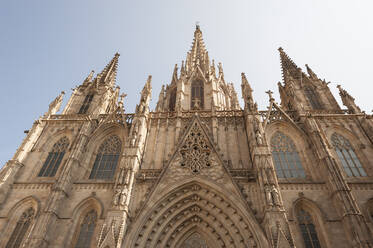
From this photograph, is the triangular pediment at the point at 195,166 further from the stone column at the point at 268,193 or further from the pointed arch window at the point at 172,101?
the pointed arch window at the point at 172,101

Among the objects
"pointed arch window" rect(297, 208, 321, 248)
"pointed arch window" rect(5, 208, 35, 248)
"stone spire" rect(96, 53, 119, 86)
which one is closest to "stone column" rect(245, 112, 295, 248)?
"pointed arch window" rect(297, 208, 321, 248)

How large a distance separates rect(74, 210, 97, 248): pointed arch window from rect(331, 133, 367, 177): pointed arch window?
17.6 m

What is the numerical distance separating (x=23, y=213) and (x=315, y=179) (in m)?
19.8

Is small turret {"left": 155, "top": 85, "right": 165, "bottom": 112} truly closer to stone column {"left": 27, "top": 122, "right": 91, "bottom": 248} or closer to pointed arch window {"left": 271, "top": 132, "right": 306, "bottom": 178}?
stone column {"left": 27, "top": 122, "right": 91, "bottom": 248}

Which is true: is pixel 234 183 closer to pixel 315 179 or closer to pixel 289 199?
pixel 289 199

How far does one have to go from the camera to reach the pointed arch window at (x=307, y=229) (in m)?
13.3

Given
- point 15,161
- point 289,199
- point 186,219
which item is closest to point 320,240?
point 289,199

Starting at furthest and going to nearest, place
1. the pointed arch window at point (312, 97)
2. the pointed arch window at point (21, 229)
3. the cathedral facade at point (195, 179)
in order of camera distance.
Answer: the pointed arch window at point (312, 97) < the pointed arch window at point (21, 229) < the cathedral facade at point (195, 179)

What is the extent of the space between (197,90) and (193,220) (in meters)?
15.7

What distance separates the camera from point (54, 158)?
18.9m

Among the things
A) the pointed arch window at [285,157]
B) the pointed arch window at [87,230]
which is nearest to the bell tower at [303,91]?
the pointed arch window at [285,157]

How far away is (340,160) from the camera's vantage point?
17047 mm

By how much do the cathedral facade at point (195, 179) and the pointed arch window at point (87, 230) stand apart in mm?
71

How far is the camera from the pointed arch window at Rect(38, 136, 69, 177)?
58.9ft
